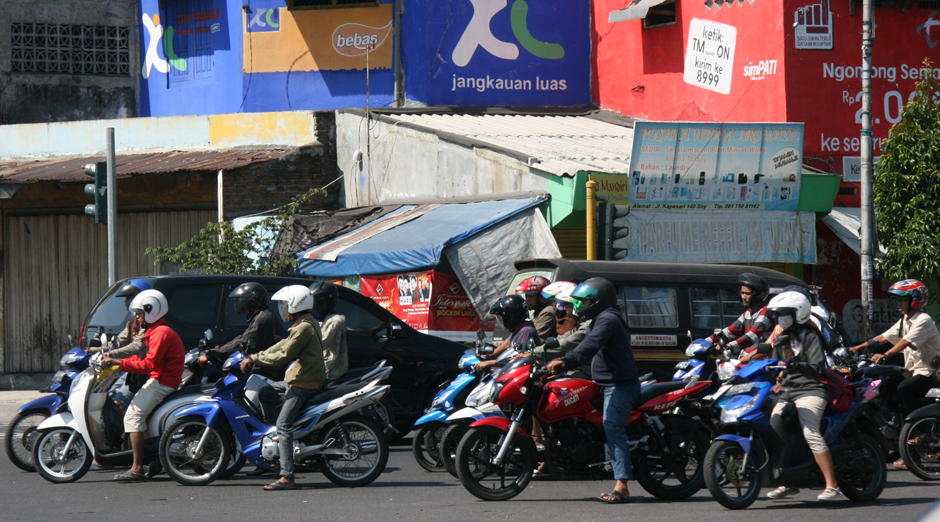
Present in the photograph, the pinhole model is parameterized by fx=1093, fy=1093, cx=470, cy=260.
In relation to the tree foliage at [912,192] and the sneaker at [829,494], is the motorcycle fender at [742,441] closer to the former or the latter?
the sneaker at [829,494]

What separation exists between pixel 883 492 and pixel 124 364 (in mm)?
5842

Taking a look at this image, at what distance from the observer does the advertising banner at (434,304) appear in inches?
562

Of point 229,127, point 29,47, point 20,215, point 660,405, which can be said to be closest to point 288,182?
point 229,127

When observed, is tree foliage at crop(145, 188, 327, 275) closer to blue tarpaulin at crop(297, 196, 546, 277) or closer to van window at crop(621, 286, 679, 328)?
blue tarpaulin at crop(297, 196, 546, 277)

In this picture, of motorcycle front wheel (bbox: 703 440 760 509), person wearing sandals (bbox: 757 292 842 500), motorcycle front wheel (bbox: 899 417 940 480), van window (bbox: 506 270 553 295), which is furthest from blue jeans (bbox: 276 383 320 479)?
motorcycle front wheel (bbox: 899 417 940 480)

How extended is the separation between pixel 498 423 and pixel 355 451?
141cm

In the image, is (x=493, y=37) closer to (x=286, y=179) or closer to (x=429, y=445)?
(x=286, y=179)

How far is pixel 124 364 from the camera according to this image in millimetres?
8445

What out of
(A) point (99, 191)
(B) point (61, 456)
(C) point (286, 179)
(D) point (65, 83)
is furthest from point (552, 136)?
(B) point (61, 456)

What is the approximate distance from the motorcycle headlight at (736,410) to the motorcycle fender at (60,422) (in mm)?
4975

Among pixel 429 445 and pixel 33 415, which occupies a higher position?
pixel 33 415

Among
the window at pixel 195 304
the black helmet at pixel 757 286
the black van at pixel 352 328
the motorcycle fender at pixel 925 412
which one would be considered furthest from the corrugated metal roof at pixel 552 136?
the motorcycle fender at pixel 925 412

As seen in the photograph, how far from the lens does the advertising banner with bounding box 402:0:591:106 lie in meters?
19.4

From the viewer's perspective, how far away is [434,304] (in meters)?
14.3
